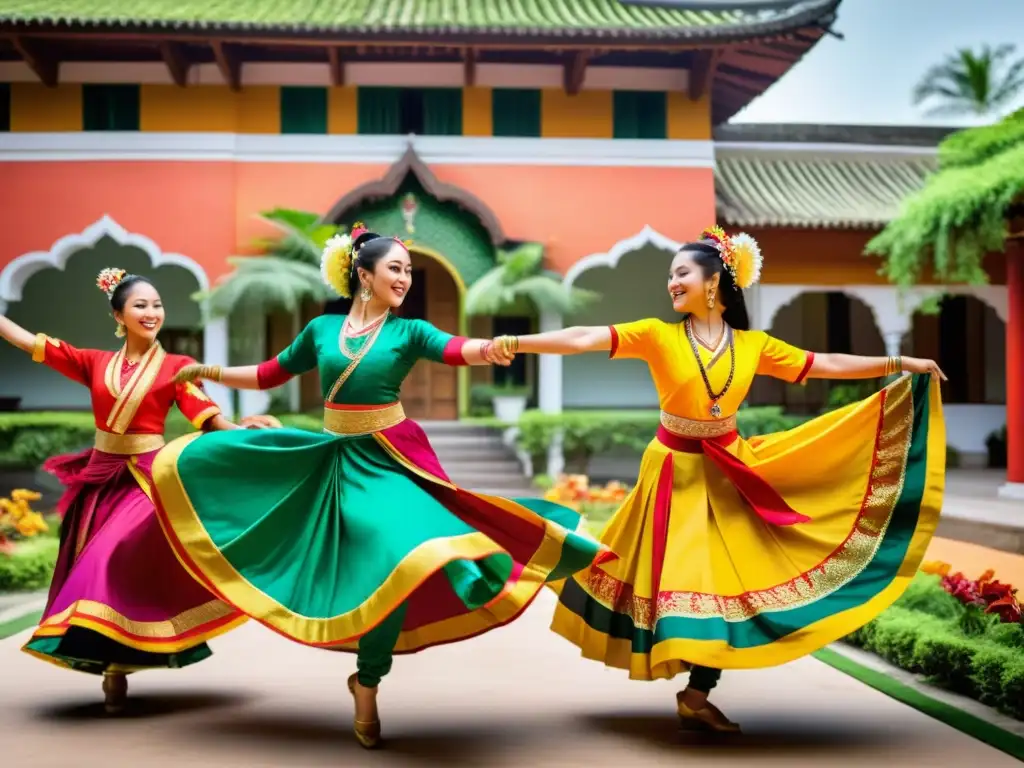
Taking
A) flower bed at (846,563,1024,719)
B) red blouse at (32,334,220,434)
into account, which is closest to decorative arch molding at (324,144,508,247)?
flower bed at (846,563,1024,719)

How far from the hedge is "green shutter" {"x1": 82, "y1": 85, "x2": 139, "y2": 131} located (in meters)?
3.83

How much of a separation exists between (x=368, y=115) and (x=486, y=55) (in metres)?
1.72

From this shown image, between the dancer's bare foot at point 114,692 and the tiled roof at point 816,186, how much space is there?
1124cm

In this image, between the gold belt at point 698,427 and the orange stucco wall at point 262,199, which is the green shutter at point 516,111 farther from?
the gold belt at point 698,427

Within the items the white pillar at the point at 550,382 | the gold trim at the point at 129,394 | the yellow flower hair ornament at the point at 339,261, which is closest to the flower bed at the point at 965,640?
the yellow flower hair ornament at the point at 339,261

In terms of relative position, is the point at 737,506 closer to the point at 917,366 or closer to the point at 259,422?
the point at 917,366

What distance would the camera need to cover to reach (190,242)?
13.2 m

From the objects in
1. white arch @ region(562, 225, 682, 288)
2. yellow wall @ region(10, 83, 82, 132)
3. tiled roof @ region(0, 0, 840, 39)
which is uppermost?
tiled roof @ region(0, 0, 840, 39)

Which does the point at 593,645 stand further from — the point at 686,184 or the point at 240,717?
the point at 686,184

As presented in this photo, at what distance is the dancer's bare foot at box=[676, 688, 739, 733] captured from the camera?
3.79m

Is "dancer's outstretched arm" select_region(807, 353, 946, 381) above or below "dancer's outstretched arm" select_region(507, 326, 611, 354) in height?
below

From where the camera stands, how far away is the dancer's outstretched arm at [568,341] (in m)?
3.81

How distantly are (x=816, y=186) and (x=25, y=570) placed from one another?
39.9ft

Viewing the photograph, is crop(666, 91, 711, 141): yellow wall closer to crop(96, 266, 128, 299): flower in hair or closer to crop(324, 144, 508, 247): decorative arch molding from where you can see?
crop(324, 144, 508, 247): decorative arch molding
